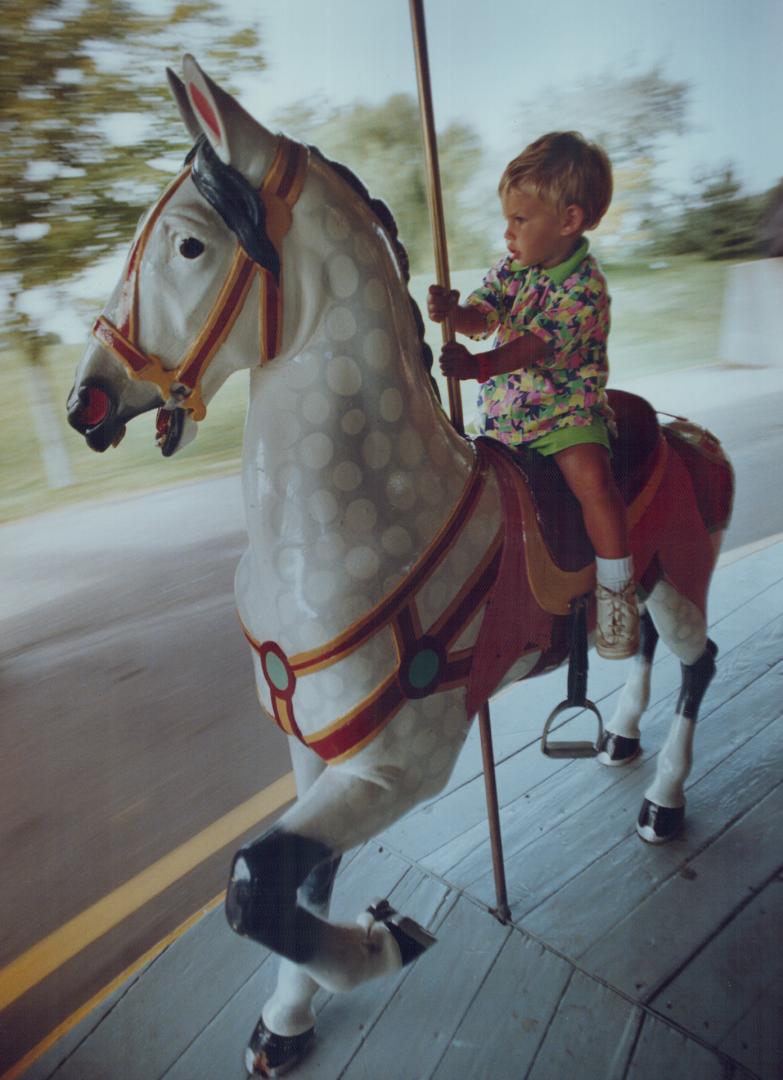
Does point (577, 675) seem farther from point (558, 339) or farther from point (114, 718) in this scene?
point (114, 718)

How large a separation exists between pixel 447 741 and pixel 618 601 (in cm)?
33

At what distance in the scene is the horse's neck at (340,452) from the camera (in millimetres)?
771

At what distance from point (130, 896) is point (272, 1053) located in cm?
40

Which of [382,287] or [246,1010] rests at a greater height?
[382,287]

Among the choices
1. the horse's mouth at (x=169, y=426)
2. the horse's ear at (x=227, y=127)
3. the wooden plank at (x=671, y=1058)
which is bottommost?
the wooden plank at (x=671, y=1058)

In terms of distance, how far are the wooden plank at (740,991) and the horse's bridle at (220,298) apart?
45.3 inches

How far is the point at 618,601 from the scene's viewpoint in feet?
3.44

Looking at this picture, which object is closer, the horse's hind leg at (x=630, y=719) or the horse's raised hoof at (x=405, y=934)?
the horse's raised hoof at (x=405, y=934)

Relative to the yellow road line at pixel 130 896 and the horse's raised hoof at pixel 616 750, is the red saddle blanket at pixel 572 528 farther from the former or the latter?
the yellow road line at pixel 130 896

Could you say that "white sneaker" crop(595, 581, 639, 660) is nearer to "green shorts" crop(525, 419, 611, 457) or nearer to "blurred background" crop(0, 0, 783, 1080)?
"green shorts" crop(525, 419, 611, 457)

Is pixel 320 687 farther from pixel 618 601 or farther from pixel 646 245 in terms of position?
pixel 646 245

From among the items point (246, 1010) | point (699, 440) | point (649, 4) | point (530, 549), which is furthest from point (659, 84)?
point (246, 1010)

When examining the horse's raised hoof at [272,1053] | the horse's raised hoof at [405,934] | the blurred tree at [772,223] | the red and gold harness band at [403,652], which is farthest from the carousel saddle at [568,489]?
the blurred tree at [772,223]

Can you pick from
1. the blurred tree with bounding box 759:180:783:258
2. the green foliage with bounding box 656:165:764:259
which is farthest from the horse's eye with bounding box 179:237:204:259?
the blurred tree with bounding box 759:180:783:258
